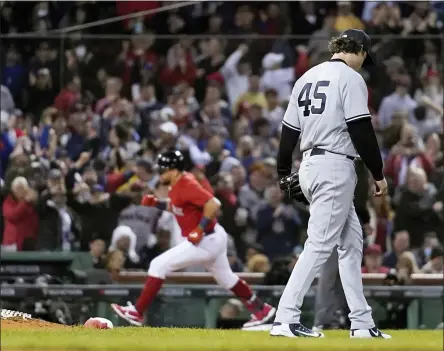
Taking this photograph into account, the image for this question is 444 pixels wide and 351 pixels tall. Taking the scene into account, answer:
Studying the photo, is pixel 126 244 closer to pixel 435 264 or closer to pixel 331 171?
pixel 435 264

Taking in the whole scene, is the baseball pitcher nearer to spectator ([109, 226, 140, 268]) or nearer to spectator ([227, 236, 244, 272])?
spectator ([227, 236, 244, 272])

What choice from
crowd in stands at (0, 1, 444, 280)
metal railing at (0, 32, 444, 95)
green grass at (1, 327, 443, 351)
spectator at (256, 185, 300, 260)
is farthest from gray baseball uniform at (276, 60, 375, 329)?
metal railing at (0, 32, 444, 95)

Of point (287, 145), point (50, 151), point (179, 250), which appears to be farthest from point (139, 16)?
point (287, 145)

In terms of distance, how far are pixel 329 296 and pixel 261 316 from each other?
169 centimetres

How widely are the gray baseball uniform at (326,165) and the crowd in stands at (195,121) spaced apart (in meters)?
5.76

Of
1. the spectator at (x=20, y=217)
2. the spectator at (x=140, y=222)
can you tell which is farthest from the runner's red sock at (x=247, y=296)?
the spectator at (x=20, y=217)

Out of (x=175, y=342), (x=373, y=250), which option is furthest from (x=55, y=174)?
(x=175, y=342)

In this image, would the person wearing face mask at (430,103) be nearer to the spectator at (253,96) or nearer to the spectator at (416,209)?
the spectator at (416,209)

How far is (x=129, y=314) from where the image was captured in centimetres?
1178

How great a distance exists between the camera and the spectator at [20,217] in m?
13.7

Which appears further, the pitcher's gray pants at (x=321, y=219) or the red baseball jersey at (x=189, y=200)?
the red baseball jersey at (x=189, y=200)

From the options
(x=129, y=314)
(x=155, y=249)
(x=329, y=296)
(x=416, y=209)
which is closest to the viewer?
(x=329, y=296)

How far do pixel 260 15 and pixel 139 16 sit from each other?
151 centimetres

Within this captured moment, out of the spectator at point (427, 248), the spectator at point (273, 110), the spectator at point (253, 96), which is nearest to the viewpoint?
the spectator at point (427, 248)
